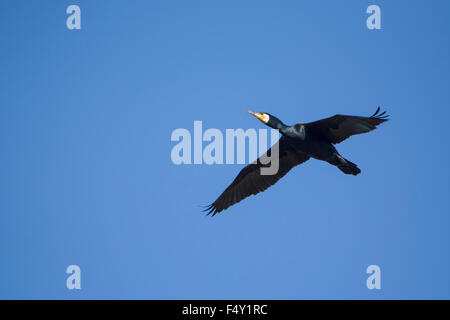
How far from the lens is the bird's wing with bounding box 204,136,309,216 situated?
46.9 ft

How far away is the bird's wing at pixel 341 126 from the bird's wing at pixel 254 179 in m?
1.26

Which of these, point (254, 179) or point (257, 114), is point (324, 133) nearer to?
point (257, 114)

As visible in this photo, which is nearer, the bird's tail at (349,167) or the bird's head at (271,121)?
the bird's tail at (349,167)

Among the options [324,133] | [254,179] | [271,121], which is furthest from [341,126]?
[254,179]

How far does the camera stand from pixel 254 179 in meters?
14.7

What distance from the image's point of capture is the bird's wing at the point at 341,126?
1221cm

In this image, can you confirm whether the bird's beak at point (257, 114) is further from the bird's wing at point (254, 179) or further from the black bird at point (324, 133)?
the bird's wing at point (254, 179)

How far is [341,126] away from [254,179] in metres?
2.82

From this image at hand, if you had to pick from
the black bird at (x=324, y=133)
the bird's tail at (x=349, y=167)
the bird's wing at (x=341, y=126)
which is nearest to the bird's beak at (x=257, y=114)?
the black bird at (x=324, y=133)
